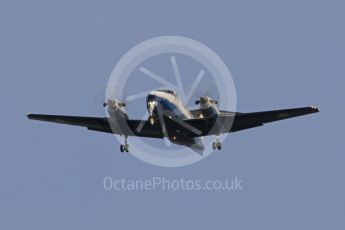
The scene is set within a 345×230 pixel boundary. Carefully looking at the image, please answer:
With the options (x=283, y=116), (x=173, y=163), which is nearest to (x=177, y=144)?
(x=173, y=163)

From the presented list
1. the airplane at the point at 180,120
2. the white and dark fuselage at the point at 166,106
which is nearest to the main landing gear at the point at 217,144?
the airplane at the point at 180,120

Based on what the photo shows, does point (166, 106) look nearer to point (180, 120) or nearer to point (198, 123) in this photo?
point (180, 120)

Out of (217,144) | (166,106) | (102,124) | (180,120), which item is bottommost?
(217,144)

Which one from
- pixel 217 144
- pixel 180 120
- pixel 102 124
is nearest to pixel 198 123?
pixel 180 120

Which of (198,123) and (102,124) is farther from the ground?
(102,124)

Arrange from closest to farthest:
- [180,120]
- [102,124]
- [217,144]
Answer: [180,120]
[217,144]
[102,124]

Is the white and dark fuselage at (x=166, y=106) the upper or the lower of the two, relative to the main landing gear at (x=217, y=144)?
upper

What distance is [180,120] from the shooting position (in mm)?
49125

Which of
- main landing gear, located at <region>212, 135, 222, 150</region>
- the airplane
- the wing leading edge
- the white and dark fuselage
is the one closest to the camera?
the white and dark fuselage

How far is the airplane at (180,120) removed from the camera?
4834 centimetres

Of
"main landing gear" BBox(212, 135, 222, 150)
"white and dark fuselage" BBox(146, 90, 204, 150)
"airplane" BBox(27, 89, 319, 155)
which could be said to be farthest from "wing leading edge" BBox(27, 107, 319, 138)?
"main landing gear" BBox(212, 135, 222, 150)

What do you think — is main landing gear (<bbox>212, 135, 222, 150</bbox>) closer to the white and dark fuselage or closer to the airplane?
the airplane

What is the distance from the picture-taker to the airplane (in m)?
48.3

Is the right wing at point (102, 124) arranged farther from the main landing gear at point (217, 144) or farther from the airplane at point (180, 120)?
the main landing gear at point (217, 144)
